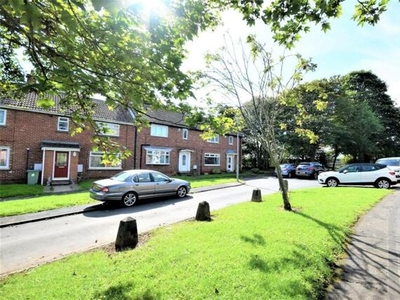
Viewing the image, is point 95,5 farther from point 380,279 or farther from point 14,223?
point 14,223

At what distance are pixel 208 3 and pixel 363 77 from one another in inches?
1829

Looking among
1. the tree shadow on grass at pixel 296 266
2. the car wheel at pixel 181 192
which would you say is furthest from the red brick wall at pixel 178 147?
the tree shadow on grass at pixel 296 266

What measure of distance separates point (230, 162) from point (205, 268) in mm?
30034

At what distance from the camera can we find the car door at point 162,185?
43.1 ft

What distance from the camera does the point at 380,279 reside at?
418cm

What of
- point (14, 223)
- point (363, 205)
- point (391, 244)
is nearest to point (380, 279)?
point (391, 244)

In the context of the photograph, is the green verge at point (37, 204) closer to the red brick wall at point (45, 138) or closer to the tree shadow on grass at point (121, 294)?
the red brick wall at point (45, 138)

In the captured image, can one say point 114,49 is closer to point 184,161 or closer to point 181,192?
point 181,192

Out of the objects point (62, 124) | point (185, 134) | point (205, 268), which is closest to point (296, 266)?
point (205, 268)

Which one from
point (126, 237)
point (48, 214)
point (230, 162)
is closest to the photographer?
point (126, 237)

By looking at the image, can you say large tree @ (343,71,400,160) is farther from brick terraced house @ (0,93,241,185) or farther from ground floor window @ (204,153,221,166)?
brick terraced house @ (0,93,241,185)

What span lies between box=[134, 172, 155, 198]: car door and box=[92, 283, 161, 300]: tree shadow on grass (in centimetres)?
842

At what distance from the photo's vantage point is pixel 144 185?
12562mm

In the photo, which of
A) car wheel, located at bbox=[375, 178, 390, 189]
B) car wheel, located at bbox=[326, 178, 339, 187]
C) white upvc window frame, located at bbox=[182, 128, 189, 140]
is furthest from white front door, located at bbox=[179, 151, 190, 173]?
car wheel, located at bbox=[375, 178, 390, 189]
